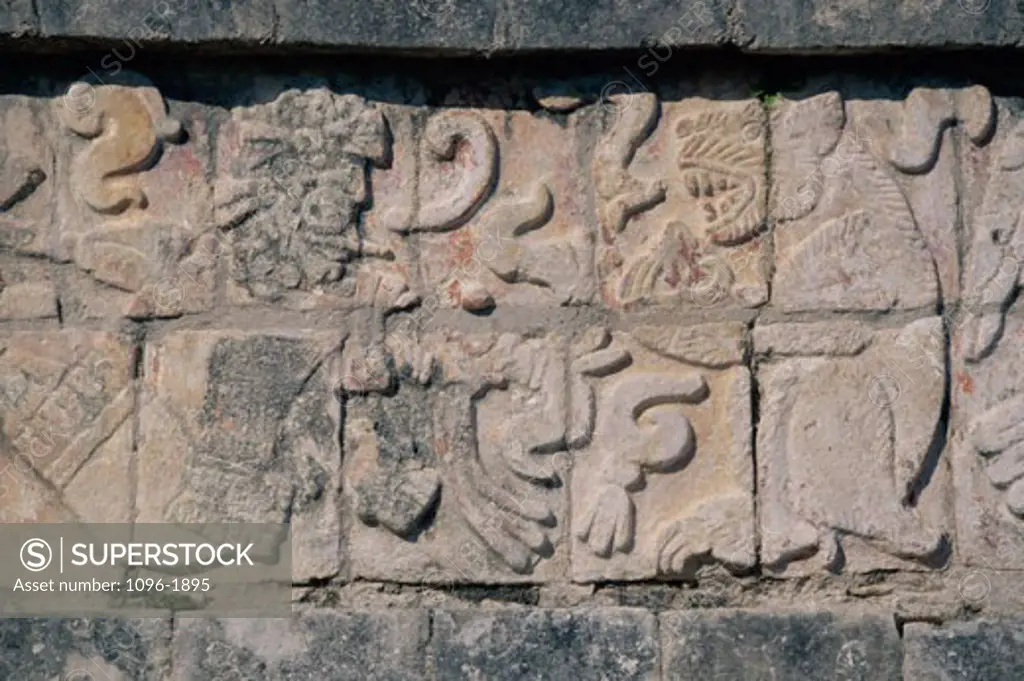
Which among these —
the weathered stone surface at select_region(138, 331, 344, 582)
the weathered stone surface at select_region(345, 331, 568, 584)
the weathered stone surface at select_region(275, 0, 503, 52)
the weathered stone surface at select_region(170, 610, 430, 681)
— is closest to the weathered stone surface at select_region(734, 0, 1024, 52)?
the weathered stone surface at select_region(275, 0, 503, 52)

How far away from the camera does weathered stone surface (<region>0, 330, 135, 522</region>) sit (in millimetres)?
4926

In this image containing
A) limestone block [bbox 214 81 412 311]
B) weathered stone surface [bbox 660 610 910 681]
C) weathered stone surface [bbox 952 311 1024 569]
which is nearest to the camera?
weathered stone surface [bbox 660 610 910 681]

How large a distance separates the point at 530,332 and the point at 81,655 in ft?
4.59

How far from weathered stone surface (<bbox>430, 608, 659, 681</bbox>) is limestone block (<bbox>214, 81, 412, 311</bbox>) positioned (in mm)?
888

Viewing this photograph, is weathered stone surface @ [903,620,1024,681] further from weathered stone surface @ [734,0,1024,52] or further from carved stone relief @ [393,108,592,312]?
weathered stone surface @ [734,0,1024,52]

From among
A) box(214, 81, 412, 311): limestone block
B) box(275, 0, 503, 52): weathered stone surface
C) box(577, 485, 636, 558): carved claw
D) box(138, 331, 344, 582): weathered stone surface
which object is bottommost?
box(577, 485, 636, 558): carved claw

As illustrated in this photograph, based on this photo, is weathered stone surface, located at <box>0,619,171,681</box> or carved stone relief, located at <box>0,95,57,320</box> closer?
weathered stone surface, located at <box>0,619,171,681</box>

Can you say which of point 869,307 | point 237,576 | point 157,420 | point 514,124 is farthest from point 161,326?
point 869,307

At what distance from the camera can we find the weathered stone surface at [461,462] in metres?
4.87

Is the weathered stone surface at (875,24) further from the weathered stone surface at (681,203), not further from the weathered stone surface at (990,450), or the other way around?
the weathered stone surface at (990,450)

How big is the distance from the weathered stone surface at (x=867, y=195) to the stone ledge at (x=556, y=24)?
0.68 ft

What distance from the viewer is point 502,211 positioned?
4984 millimetres

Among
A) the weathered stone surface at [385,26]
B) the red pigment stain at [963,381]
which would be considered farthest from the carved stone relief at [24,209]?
the red pigment stain at [963,381]

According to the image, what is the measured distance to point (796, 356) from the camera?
4918mm
